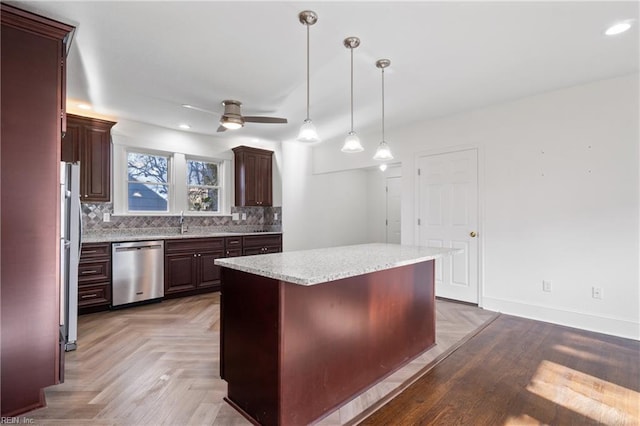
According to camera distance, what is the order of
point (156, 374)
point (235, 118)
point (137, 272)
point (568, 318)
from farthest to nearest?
point (137, 272) < point (235, 118) < point (568, 318) < point (156, 374)

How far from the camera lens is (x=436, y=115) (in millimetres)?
4242

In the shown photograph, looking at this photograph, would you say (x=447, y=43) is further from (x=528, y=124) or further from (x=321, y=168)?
(x=321, y=168)

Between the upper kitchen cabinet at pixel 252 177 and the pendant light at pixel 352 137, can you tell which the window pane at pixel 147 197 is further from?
the pendant light at pixel 352 137

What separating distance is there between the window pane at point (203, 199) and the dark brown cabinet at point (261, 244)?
36.2 inches

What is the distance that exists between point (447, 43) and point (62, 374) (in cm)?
369

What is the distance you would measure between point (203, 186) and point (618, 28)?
5.21 m

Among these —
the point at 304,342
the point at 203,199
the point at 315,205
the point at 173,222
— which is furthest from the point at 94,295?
the point at 315,205

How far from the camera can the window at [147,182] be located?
4680mm

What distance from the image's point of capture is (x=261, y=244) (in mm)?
5305

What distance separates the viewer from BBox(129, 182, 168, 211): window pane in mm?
4695

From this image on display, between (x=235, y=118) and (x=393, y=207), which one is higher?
(x=235, y=118)

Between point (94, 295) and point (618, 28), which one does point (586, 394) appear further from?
point (94, 295)

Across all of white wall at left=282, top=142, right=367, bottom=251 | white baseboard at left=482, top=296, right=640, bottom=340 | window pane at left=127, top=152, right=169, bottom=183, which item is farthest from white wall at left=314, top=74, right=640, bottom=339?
window pane at left=127, top=152, right=169, bottom=183

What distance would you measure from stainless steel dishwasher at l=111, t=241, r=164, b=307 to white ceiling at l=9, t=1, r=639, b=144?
176 cm
